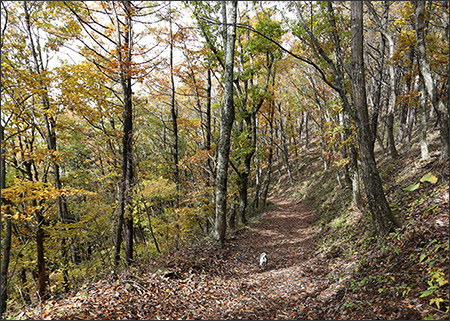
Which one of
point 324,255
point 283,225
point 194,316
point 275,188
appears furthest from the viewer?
point 275,188

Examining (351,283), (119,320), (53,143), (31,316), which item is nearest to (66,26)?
(53,143)

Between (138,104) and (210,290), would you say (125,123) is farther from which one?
(210,290)

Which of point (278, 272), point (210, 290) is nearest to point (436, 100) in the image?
point (278, 272)

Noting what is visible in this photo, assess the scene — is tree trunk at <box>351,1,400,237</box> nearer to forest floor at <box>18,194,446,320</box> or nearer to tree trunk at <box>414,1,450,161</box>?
forest floor at <box>18,194,446,320</box>

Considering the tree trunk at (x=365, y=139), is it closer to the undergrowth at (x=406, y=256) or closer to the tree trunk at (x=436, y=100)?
the undergrowth at (x=406, y=256)

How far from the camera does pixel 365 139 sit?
4914 millimetres

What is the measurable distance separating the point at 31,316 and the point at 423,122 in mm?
11261

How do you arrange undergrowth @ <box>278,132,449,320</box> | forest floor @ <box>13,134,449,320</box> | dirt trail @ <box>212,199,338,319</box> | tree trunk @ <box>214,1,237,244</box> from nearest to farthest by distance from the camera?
undergrowth @ <box>278,132,449,320</box> < forest floor @ <box>13,134,449,320</box> < dirt trail @ <box>212,199,338,319</box> < tree trunk @ <box>214,1,237,244</box>

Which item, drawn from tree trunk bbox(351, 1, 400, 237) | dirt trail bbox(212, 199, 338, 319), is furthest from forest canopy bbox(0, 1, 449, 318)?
dirt trail bbox(212, 199, 338, 319)

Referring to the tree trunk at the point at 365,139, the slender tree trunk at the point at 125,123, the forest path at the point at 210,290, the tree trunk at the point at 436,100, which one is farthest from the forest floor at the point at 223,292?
the tree trunk at the point at 436,100

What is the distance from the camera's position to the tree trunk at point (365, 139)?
4.85m

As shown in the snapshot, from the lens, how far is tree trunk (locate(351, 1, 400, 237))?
15.9ft

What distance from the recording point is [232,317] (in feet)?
14.7

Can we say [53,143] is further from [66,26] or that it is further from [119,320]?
[119,320]
